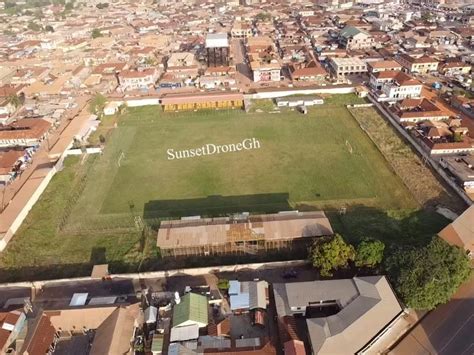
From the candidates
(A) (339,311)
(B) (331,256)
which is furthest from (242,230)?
(A) (339,311)

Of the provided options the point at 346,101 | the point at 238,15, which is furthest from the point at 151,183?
the point at 238,15

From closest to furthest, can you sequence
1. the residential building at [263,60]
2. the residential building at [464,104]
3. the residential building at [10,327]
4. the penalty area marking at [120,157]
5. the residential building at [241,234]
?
the residential building at [10,327] → the residential building at [241,234] → the penalty area marking at [120,157] → the residential building at [464,104] → the residential building at [263,60]

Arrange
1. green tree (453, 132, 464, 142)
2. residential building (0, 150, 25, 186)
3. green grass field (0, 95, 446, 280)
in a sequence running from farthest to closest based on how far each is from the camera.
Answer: green tree (453, 132, 464, 142) → residential building (0, 150, 25, 186) → green grass field (0, 95, 446, 280)

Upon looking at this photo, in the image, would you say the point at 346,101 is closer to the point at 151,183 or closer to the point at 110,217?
the point at 151,183

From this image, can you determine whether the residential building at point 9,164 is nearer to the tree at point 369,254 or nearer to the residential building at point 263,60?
the tree at point 369,254

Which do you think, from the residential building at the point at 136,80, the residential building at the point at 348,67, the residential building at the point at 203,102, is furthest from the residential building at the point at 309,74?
the residential building at the point at 136,80

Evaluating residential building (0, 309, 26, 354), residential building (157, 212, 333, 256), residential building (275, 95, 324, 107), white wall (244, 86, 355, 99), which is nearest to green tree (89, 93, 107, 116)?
white wall (244, 86, 355, 99)

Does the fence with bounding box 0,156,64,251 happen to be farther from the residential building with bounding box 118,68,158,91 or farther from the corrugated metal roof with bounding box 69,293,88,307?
the residential building with bounding box 118,68,158,91
